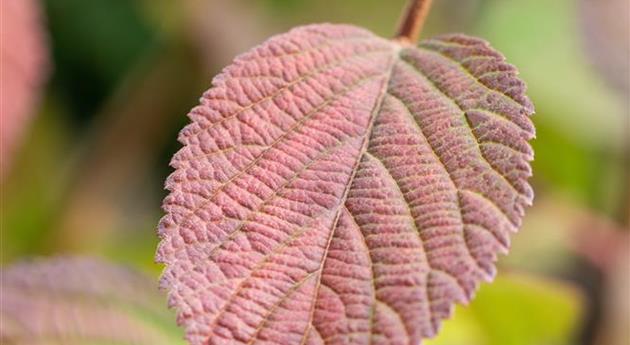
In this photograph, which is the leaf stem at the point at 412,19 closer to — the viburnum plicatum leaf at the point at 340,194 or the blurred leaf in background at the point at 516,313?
the viburnum plicatum leaf at the point at 340,194

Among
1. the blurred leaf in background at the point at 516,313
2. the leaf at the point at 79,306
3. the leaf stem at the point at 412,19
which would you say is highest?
the leaf stem at the point at 412,19

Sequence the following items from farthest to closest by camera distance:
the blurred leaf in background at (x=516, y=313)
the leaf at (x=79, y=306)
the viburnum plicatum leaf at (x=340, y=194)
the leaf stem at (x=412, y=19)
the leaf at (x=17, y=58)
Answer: the blurred leaf in background at (x=516, y=313)
the leaf at (x=17, y=58)
the leaf at (x=79, y=306)
the leaf stem at (x=412, y=19)
the viburnum plicatum leaf at (x=340, y=194)

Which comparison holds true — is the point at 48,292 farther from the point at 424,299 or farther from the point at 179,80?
the point at 179,80

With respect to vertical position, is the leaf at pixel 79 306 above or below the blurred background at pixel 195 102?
below

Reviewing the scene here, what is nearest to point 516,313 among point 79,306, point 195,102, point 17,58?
point 79,306

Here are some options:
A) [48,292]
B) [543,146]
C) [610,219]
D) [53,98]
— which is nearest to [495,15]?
[543,146]

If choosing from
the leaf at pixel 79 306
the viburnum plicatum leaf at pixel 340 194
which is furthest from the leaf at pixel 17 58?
the viburnum plicatum leaf at pixel 340 194

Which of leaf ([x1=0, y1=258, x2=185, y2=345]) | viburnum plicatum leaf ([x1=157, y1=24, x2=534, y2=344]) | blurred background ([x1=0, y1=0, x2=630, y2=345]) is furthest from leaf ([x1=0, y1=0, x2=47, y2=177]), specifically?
viburnum plicatum leaf ([x1=157, y1=24, x2=534, y2=344])
